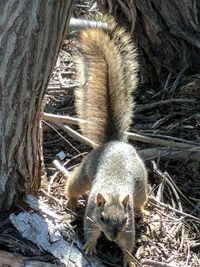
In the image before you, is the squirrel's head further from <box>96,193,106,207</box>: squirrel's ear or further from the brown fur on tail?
the brown fur on tail

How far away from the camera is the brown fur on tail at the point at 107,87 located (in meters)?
4.18

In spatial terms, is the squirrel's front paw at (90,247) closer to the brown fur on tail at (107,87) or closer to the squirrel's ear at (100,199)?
the squirrel's ear at (100,199)

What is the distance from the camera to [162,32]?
5.19 meters

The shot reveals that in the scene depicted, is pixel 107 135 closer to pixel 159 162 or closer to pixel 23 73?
pixel 159 162

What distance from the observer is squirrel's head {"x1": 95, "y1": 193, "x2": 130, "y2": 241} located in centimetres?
347

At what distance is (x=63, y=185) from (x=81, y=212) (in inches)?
12.1

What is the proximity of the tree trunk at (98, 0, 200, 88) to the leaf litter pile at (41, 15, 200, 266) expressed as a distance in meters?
0.14

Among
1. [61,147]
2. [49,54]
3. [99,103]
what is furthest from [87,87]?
[49,54]

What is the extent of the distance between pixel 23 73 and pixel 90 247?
1052 millimetres

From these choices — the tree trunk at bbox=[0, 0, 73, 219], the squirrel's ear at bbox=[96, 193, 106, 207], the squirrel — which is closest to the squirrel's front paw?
the squirrel

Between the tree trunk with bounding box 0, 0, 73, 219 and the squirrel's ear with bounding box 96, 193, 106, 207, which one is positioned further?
the squirrel's ear with bounding box 96, 193, 106, 207

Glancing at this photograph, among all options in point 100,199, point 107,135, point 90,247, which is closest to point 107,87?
point 107,135

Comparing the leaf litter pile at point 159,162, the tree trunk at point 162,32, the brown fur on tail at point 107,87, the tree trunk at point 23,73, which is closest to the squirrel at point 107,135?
the brown fur on tail at point 107,87

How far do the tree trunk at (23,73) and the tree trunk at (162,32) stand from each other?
1.84 m
